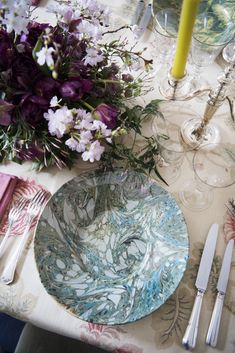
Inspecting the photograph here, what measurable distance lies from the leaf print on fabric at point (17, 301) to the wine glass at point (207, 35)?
62cm

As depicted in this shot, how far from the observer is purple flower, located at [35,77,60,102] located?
0.56 meters

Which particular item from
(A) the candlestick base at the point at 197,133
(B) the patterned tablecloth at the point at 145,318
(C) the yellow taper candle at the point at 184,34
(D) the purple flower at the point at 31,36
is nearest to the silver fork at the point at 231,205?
(B) the patterned tablecloth at the point at 145,318

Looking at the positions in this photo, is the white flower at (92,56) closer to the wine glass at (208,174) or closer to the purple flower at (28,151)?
the purple flower at (28,151)

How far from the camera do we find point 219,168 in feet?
2.42

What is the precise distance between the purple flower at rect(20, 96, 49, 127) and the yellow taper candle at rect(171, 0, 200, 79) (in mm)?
250

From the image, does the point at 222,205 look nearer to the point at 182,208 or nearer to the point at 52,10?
the point at 182,208

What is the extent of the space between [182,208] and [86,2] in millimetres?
456

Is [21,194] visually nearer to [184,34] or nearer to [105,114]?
[105,114]

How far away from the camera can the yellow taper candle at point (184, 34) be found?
47cm

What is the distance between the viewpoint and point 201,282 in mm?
599

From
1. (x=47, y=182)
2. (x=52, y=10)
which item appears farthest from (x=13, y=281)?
(x=52, y=10)

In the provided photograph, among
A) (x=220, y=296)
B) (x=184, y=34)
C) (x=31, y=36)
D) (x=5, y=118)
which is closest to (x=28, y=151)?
(x=5, y=118)

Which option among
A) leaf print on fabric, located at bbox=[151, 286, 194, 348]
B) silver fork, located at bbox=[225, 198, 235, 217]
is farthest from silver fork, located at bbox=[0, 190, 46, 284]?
silver fork, located at bbox=[225, 198, 235, 217]

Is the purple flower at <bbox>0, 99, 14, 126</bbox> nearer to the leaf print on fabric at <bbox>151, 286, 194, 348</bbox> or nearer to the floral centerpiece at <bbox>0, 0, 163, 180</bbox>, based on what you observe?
the floral centerpiece at <bbox>0, 0, 163, 180</bbox>
